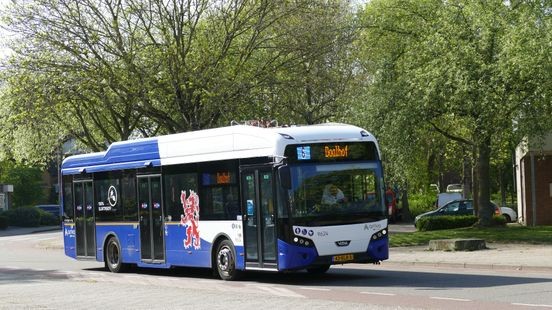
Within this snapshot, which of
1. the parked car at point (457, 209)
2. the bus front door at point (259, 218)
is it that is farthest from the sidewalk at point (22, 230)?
the bus front door at point (259, 218)

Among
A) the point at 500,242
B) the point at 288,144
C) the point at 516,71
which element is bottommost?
the point at 500,242

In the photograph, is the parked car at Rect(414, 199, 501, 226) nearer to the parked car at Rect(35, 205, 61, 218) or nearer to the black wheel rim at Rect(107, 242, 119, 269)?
the black wheel rim at Rect(107, 242, 119, 269)

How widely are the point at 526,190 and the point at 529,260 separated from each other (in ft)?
67.9

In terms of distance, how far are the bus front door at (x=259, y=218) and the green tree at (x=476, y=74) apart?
1333 cm

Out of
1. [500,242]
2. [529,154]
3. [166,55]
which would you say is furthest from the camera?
[529,154]

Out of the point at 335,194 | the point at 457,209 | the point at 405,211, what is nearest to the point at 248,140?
the point at 335,194

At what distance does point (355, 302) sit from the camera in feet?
47.0

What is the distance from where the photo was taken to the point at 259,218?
1844cm

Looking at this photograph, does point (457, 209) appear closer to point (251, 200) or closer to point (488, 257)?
point (488, 257)

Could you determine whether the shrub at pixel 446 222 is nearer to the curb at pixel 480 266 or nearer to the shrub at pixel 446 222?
the shrub at pixel 446 222

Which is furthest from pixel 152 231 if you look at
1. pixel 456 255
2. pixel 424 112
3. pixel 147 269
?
pixel 424 112

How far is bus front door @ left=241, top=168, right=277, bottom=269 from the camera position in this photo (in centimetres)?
1809

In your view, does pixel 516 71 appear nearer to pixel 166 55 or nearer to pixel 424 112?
pixel 424 112

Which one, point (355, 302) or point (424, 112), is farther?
point (424, 112)
